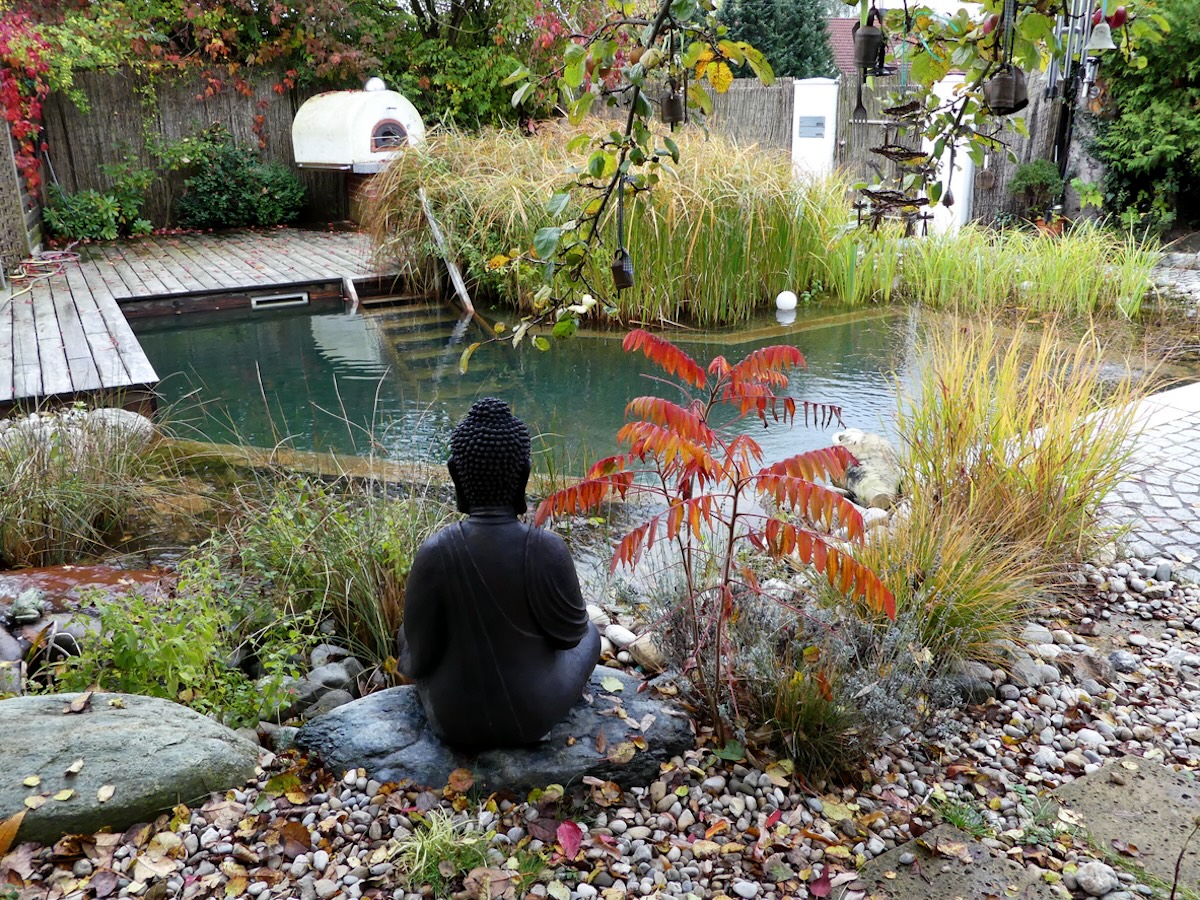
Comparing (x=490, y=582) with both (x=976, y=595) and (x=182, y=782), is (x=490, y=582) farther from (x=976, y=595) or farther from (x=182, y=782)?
(x=976, y=595)

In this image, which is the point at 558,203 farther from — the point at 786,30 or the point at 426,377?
the point at 786,30

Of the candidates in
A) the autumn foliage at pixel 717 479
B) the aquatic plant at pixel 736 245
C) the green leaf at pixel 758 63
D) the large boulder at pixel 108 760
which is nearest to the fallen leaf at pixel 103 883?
the large boulder at pixel 108 760

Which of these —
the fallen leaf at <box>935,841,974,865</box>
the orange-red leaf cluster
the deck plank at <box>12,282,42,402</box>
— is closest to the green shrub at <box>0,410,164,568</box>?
the deck plank at <box>12,282,42,402</box>

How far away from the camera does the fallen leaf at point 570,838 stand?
6.59 ft

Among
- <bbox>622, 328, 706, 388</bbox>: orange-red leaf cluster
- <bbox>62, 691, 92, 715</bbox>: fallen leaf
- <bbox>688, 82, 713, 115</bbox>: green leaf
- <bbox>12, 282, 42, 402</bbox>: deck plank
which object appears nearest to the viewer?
<bbox>688, 82, 713, 115</bbox>: green leaf

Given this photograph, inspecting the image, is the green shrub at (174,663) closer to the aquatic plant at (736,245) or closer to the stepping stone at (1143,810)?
the stepping stone at (1143,810)

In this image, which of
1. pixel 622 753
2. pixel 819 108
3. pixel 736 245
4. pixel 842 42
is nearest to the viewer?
pixel 622 753

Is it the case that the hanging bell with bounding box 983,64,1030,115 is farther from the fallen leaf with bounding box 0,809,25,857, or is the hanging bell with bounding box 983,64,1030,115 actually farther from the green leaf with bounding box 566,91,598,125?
the fallen leaf with bounding box 0,809,25,857

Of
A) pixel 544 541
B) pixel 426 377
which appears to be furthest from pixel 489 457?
pixel 426 377

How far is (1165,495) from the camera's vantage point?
4.30 metres

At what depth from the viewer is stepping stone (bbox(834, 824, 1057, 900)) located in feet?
6.48

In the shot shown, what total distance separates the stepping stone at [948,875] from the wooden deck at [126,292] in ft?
14.8

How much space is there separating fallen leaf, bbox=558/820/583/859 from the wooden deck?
13.2 ft

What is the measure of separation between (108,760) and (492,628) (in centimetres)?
87
